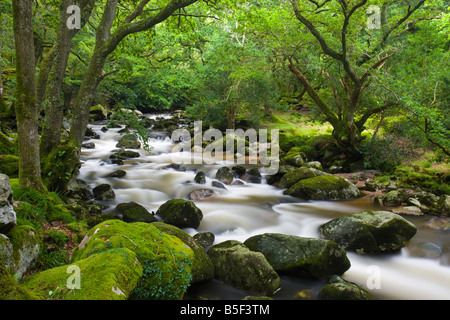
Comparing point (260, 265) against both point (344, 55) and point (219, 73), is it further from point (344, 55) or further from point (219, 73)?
point (219, 73)

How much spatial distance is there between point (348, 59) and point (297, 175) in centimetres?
522

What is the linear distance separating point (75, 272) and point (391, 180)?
39.1ft

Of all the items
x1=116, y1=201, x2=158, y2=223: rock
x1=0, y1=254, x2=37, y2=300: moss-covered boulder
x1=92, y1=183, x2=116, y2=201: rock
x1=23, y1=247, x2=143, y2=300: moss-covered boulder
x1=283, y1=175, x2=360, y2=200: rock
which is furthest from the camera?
x1=283, y1=175, x2=360, y2=200: rock

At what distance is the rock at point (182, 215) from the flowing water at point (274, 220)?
0.25 m

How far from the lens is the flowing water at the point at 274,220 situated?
521 centimetres

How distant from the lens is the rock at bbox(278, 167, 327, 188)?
11.2 meters

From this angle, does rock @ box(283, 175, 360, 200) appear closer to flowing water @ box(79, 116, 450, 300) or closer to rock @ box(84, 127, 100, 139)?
flowing water @ box(79, 116, 450, 300)

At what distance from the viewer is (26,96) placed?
5027mm

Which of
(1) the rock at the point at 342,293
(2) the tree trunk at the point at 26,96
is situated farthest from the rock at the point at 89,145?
(1) the rock at the point at 342,293

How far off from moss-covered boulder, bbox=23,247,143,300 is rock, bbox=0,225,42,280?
1.99 feet

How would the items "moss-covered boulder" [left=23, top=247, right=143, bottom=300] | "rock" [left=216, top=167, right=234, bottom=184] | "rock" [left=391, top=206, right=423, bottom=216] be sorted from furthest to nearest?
"rock" [left=216, top=167, right=234, bottom=184]
"rock" [left=391, top=206, right=423, bottom=216]
"moss-covered boulder" [left=23, top=247, right=143, bottom=300]

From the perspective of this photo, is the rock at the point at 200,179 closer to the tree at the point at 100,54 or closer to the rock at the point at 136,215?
the rock at the point at 136,215

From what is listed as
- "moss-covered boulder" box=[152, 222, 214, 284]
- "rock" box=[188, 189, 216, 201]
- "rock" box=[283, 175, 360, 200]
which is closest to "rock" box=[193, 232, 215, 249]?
"moss-covered boulder" box=[152, 222, 214, 284]

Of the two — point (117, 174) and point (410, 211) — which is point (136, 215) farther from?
point (410, 211)
